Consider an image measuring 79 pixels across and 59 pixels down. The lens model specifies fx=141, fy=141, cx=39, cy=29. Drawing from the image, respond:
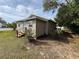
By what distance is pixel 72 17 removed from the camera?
2577 centimetres

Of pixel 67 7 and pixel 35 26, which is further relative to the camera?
pixel 67 7

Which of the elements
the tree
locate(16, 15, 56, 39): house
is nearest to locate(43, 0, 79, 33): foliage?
the tree

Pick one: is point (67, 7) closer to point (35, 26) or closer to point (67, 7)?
point (67, 7)

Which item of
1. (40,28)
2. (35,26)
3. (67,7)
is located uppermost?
(67,7)

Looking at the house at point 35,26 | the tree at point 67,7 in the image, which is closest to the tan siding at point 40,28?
the house at point 35,26

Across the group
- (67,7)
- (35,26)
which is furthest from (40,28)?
(67,7)

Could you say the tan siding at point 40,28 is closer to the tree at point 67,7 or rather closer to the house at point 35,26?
the house at point 35,26

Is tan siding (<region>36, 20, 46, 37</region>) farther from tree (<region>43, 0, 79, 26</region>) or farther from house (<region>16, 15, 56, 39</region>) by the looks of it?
tree (<region>43, 0, 79, 26</region>)

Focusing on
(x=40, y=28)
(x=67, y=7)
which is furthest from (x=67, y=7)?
(x=40, y=28)

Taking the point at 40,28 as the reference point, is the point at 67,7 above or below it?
above

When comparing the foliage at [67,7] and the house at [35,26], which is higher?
the foliage at [67,7]

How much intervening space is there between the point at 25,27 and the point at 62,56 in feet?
34.8

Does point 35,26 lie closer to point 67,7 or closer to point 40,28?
point 40,28

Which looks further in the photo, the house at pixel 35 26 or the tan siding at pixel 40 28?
the tan siding at pixel 40 28
